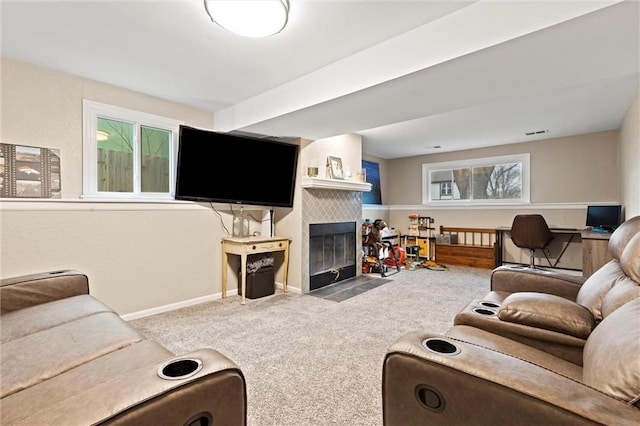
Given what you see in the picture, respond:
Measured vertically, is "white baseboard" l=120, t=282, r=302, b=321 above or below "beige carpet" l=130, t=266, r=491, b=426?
above

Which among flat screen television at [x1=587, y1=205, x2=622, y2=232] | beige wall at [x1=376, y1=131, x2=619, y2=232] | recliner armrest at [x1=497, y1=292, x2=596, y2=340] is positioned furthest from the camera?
beige wall at [x1=376, y1=131, x2=619, y2=232]

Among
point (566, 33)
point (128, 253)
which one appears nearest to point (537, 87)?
point (566, 33)

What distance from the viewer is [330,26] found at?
1928mm

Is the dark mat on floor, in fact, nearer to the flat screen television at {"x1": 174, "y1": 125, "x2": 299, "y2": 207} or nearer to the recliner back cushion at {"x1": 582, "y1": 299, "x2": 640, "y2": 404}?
the flat screen television at {"x1": 174, "y1": 125, "x2": 299, "y2": 207}

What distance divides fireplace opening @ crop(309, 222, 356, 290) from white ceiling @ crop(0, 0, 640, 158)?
161 cm

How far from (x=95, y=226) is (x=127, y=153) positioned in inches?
32.3

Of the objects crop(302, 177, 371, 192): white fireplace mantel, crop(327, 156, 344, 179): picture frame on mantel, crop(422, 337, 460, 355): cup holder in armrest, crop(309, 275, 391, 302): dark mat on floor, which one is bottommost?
crop(309, 275, 391, 302): dark mat on floor

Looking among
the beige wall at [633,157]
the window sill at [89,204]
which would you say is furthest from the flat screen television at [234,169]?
the beige wall at [633,157]

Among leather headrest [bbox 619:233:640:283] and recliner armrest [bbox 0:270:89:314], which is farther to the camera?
recliner armrest [bbox 0:270:89:314]

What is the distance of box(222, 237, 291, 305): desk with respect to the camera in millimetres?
3408

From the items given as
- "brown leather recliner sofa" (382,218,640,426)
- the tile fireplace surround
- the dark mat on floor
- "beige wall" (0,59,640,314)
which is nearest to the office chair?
"beige wall" (0,59,640,314)

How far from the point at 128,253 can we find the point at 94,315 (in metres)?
1.44

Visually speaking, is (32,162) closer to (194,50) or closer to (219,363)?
(194,50)

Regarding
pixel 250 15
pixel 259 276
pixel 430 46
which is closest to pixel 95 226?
pixel 259 276
